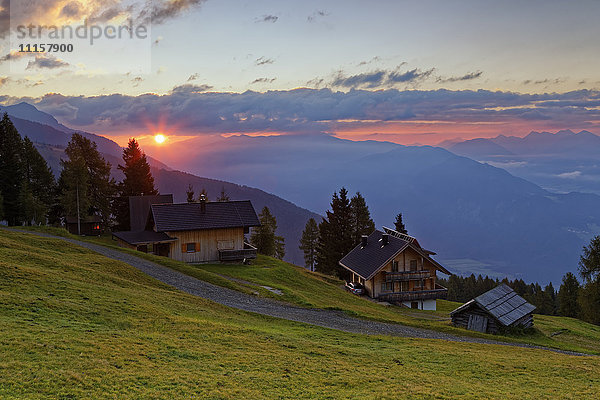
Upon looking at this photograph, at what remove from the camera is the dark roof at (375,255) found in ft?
180

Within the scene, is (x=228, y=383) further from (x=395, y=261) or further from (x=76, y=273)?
(x=395, y=261)

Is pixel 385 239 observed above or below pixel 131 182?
below

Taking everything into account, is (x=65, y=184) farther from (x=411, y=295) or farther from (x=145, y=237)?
(x=411, y=295)

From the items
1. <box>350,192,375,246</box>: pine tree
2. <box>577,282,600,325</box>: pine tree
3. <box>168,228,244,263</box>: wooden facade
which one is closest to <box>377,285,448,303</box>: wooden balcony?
<box>168,228,244,263</box>: wooden facade

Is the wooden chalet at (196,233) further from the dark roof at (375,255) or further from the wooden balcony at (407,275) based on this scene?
the wooden balcony at (407,275)

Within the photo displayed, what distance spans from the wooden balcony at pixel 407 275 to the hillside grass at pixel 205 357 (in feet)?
93.4

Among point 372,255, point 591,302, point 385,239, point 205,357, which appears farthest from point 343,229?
point 205,357

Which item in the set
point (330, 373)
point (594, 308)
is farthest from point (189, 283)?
point (594, 308)

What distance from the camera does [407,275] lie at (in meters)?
55.7

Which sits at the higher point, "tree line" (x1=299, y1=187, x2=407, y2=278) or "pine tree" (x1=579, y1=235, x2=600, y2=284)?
"tree line" (x1=299, y1=187, x2=407, y2=278)

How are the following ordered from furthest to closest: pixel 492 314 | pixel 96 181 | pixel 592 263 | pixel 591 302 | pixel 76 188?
pixel 96 181, pixel 76 188, pixel 591 302, pixel 592 263, pixel 492 314

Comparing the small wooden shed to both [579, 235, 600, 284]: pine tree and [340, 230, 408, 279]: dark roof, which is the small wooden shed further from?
[579, 235, 600, 284]: pine tree

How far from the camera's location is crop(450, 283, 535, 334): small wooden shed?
125ft

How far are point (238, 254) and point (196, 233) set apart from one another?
5950mm
